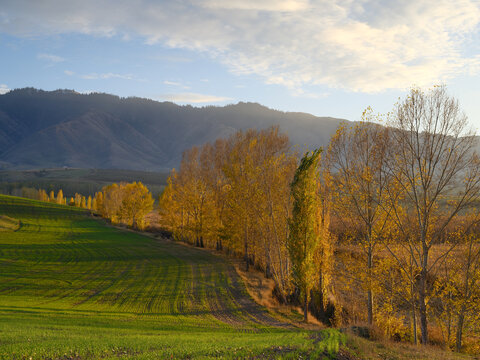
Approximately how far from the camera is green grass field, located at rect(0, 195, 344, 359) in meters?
13.0

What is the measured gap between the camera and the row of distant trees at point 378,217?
1967 cm

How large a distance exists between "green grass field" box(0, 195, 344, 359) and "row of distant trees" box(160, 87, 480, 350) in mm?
6517

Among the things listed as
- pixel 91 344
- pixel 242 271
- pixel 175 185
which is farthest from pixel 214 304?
pixel 175 185

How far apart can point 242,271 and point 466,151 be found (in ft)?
103

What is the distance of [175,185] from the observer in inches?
2594

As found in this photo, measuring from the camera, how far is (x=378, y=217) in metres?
25.3

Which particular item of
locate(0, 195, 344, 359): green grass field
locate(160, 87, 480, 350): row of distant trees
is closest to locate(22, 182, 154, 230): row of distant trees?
locate(0, 195, 344, 359): green grass field

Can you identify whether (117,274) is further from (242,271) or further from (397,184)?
(397,184)

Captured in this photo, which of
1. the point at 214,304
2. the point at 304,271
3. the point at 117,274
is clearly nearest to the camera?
the point at 304,271

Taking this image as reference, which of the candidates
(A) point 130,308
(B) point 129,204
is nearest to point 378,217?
(A) point 130,308

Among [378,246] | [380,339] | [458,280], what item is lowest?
[380,339]

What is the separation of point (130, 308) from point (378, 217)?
72.7 ft

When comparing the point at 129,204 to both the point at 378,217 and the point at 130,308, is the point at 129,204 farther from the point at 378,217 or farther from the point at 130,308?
the point at 378,217

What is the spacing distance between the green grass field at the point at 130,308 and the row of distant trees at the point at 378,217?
6.52m
